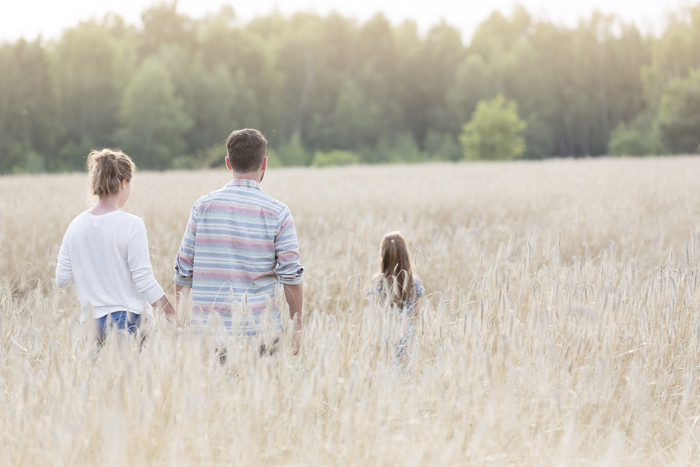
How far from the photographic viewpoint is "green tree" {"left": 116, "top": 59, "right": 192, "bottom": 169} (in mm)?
47094

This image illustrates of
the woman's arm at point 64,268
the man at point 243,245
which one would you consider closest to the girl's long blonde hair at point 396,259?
the man at point 243,245

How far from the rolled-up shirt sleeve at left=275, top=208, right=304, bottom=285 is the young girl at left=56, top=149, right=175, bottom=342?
604 millimetres

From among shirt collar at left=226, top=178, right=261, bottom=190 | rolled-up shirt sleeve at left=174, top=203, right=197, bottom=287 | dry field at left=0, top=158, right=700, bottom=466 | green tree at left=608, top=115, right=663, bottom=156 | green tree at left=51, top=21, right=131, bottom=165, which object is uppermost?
green tree at left=51, top=21, right=131, bottom=165

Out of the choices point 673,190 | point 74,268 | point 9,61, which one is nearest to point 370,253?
point 74,268

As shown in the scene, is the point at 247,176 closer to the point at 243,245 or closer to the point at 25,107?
the point at 243,245

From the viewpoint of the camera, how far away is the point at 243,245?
3.45 m

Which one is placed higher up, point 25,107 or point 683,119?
point 25,107

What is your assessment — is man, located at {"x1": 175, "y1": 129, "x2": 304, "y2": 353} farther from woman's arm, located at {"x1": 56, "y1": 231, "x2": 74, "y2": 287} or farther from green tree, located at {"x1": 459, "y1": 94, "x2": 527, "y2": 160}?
green tree, located at {"x1": 459, "y1": 94, "x2": 527, "y2": 160}

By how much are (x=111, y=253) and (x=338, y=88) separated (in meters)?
62.2

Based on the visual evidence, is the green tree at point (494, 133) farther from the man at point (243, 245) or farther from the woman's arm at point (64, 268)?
the woman's arm at point (64, 268)

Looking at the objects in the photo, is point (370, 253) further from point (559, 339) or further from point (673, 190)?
point (673, 190)

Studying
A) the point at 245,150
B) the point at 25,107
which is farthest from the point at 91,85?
the point at 245,150

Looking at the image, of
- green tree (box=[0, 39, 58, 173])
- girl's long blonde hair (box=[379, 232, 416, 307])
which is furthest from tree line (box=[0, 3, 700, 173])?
girl's long blonde hair (box=[379, 232, 416, 307])

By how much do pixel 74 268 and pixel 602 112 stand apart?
6914cm
